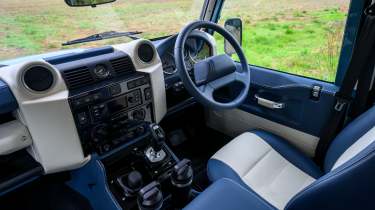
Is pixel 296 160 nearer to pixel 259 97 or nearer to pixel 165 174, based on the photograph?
pixel 259 97

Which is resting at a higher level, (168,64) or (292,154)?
(168,64)

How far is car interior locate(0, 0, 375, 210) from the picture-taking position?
120 cm

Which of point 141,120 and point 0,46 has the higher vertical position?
point 0,46

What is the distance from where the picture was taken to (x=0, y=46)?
1.34 m

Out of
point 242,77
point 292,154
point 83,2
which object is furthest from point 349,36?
point 83,2

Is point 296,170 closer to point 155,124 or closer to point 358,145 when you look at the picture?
point 358,145

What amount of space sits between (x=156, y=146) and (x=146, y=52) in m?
0.54

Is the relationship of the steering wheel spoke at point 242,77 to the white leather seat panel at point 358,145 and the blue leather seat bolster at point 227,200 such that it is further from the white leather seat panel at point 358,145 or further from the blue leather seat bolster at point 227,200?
the blue leather seat bolster at point 227,200

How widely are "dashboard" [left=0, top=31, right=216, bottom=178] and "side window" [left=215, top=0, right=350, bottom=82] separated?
45 centimetres

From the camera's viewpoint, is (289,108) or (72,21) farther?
(289,108)

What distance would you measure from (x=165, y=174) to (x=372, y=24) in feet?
4.15

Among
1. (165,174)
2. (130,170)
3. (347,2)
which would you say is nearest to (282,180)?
(165,174)

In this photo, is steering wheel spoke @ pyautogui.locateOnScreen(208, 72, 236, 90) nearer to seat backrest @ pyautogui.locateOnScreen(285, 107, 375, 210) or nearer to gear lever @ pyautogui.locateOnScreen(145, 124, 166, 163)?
gear lever @ pyautogui.locateOnScreen(145, 124, 166, 163)

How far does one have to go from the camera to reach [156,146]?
1.61 m
